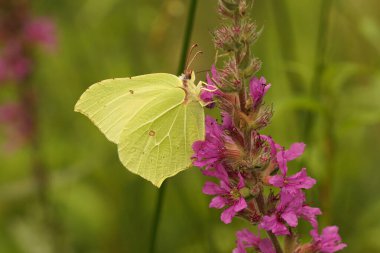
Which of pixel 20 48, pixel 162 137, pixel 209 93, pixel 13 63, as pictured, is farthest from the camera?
pixel 20 48

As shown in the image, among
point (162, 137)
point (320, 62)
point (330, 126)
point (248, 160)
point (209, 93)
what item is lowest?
point (162, 137)

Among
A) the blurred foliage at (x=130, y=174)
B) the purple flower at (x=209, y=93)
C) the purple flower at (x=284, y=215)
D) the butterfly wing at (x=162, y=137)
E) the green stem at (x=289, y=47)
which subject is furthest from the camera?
the blurred foliage at (x=130, y=174)

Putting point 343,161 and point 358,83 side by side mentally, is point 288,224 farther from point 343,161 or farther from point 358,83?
point 358,83

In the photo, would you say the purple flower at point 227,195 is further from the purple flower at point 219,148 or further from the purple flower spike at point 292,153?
the purple flower spike at point 292,153

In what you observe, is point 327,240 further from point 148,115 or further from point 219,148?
point 148,115

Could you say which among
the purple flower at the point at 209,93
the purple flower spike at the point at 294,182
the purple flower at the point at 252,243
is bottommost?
the purple flower at the point at 252,243

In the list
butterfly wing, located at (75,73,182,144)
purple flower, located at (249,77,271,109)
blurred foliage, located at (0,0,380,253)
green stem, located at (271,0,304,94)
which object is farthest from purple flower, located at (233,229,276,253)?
green stem, located at (271,0,304,94)

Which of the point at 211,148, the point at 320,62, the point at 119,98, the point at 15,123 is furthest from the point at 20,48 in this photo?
the point at 211,148

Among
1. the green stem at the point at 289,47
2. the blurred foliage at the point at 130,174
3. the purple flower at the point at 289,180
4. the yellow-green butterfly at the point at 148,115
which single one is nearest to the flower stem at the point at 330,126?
the blurred foliage at the point at 130,174
